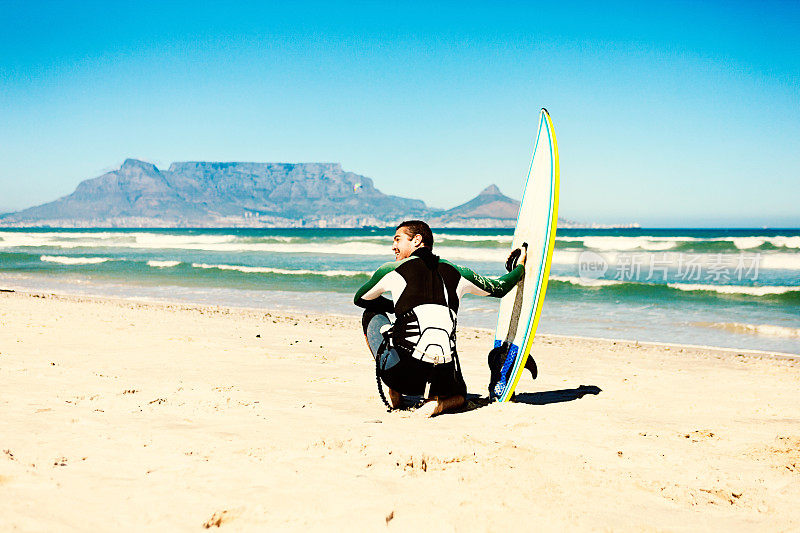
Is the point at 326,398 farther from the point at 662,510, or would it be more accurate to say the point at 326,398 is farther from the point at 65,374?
the point at 662,510

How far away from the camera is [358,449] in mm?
3002

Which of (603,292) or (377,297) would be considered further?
(603,292)

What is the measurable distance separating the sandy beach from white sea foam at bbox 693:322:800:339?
13.0 feet

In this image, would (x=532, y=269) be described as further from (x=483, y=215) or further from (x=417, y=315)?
(x=483, y=215)

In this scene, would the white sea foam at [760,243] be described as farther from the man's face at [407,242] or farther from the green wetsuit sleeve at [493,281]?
the man's face at [407,242]

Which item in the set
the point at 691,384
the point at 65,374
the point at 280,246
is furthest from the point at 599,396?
the point at 280,246

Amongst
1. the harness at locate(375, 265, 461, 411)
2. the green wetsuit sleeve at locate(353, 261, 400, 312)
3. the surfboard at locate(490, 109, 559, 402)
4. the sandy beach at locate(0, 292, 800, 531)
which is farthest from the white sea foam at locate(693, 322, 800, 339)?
the green wetsuit sleeve at locate(353, 261, 400, 312)

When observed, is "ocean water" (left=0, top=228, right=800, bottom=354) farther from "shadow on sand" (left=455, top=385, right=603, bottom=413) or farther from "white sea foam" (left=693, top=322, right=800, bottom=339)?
"shadow on sand" (left=455, top=385, right=603, bottom=413)

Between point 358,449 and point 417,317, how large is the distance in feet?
3.06

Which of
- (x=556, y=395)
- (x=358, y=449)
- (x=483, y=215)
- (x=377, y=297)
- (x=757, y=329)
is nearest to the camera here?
(x=358, y=449)

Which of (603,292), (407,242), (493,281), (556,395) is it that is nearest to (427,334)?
(407,242)

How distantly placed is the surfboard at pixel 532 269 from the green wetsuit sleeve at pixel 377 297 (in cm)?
109

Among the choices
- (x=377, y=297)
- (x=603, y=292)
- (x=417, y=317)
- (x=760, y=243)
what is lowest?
(x=603, y=292)

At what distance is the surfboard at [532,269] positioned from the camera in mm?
4137
